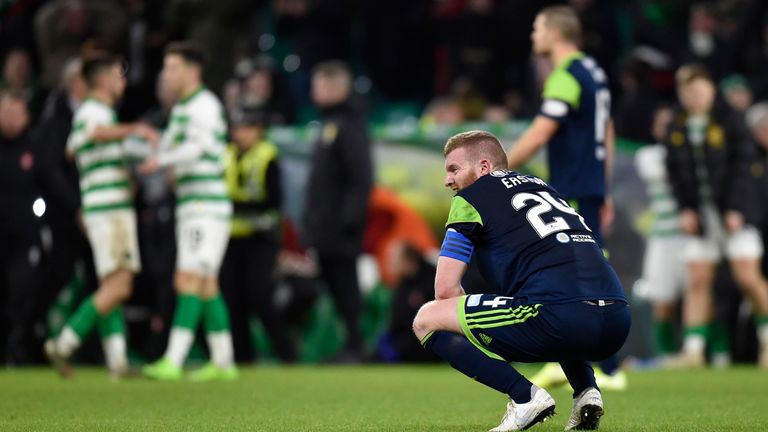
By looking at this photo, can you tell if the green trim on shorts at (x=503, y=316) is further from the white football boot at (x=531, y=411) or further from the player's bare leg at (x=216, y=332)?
the player's bare leg at (x=216, y=332)

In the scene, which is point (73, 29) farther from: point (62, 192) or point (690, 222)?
point (690, 222)

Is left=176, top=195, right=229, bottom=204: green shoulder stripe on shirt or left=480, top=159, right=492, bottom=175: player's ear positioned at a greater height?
left=480, top=159, right=492, bottom=175: player's ear

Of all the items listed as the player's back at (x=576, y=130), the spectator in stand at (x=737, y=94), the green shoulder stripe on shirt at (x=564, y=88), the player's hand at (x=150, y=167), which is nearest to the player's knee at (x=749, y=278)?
the spectator in stand at (x=737, y=94)

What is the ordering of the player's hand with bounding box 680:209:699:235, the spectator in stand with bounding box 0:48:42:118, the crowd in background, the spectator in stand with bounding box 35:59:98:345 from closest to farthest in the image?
1. the spectator in stand with bounding box 35:59:98:345
2. the player's hand with bounding box 680:209:699:235
3. the crowd in background
4. the spectator in stand with bounding box 0:48:42:118

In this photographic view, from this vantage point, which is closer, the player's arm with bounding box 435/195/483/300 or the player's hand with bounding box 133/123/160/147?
the player's arm with bounding box 435/195/483/300

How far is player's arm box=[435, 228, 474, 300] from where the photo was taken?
5.30m

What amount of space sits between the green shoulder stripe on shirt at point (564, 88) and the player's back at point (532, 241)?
109 inches

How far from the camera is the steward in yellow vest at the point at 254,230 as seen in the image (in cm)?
1212

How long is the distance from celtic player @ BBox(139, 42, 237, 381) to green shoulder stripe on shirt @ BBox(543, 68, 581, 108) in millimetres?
2804

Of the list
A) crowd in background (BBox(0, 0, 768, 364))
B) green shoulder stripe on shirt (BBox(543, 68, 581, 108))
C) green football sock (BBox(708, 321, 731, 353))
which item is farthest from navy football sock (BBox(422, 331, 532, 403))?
green football sock (BBox(708, 321, 731, 353))

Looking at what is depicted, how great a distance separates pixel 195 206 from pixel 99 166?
751 millimetres

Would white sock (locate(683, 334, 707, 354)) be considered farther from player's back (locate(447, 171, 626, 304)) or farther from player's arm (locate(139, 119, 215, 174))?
player's back (locate(447, 171, 626, 304))

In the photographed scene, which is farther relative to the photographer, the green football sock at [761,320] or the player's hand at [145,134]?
the green football sock at [761,320]

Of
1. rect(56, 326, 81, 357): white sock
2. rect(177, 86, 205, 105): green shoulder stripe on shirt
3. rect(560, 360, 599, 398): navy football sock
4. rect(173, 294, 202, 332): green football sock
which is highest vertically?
rect(177, 86, 205, 105): green shoulder stripe on shirt
